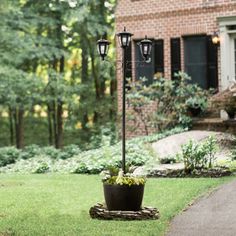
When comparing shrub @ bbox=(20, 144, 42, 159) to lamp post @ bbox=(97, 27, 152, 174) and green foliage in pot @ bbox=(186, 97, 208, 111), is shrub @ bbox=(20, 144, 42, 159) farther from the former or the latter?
lamp post @ bbox=(97, 27, 152, 174)

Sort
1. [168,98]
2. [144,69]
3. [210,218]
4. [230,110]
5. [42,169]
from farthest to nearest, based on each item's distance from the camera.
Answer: [144,69] → [168,98] → [230,110] → [42,169] → [210,218]

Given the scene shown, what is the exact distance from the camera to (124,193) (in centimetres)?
846

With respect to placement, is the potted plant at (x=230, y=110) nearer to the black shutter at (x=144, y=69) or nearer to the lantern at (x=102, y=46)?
the black shutter at (x=144, y=69)

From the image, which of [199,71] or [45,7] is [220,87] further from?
[45,7]

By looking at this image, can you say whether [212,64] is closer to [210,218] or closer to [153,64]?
[153,64]

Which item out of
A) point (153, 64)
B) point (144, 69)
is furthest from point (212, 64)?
point (144, 69)

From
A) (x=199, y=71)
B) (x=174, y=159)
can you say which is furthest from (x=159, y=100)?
(x=174, y=159)

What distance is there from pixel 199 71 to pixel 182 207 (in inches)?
390

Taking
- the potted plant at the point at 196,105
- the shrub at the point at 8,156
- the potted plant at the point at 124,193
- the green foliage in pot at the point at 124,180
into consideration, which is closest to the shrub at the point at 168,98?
the potted plant at the point at 196,105

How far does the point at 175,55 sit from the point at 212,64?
1.25 metres

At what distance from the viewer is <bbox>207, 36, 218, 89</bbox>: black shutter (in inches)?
713

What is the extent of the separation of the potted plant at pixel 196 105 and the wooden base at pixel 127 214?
30.8 feet

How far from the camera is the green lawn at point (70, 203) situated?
770cm

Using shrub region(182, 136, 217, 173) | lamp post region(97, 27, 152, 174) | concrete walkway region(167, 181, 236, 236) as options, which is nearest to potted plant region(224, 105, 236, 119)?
shrub region(182, 136, 217, 173)
